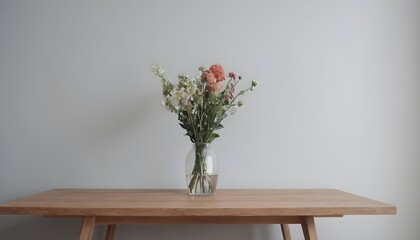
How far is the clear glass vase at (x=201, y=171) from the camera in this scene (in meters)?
1.56

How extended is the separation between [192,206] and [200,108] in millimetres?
423

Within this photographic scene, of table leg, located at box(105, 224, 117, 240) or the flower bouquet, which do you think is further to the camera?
table leg, located at box(105, 224, 117, 240)

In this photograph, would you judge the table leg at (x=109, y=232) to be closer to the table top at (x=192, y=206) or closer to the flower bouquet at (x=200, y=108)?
the table top at (x=192, y=206)

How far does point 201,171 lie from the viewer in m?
1.57

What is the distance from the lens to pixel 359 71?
1.91 m

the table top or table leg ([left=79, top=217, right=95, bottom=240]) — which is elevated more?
the table top

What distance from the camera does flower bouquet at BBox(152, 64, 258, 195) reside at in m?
1.53

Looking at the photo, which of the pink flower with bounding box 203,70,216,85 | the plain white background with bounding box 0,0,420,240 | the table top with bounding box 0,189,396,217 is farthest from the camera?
the plain white background with bounding box 0,0,420,240

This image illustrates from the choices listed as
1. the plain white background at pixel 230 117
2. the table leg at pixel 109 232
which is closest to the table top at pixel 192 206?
the table leg at pixel 109 232

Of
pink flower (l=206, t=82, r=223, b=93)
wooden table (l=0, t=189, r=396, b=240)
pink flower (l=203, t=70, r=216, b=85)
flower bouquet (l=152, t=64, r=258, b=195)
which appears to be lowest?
wooden table (l=0, t=189, r=396, b=240)

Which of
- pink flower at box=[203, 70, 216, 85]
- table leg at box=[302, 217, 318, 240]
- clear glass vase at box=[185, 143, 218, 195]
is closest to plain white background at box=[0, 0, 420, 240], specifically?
clear glass vase at box=[185, 143, 218, 195]

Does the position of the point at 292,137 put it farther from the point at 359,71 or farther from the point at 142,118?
the point at 142,118

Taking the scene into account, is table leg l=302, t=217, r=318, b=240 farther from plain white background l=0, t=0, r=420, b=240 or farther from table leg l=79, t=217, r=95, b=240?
table leg l=79, t=217, r=95, b=240

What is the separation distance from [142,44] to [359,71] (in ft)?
3.34
